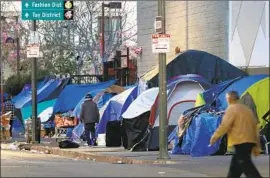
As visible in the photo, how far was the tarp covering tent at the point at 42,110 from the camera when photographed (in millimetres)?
30062

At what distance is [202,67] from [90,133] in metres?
4.33

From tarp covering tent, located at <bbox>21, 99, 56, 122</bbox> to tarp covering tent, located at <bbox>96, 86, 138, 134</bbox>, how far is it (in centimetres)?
691

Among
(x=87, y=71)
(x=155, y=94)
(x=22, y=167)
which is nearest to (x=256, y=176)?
(x=22, y=167)

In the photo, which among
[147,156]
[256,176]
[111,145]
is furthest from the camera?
[111,145]

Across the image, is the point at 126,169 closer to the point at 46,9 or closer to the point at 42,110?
the point at 46,9

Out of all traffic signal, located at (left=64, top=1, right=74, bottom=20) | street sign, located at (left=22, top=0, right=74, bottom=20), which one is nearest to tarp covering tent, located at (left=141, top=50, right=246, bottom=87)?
traffic signal, located at (left=64, top=1, right=74, bottom=20)

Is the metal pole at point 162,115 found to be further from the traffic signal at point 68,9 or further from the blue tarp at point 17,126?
the blue tarp at point 17,126

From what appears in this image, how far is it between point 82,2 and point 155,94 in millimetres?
26260

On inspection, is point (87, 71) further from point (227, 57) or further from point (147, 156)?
point (147, 156)

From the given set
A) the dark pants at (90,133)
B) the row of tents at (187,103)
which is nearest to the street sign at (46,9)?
the row of tents at (187,103)

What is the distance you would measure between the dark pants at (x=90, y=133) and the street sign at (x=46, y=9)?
13.2 feet

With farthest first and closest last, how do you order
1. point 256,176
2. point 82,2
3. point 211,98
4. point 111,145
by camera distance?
point 82,2 < point 111,145 < point 211,98 < point 256,176

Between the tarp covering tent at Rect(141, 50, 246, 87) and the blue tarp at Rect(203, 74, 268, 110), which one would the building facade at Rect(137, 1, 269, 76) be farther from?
the blue tarp at Rect(203, 74, 268, 110)

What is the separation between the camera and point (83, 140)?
942 inches
